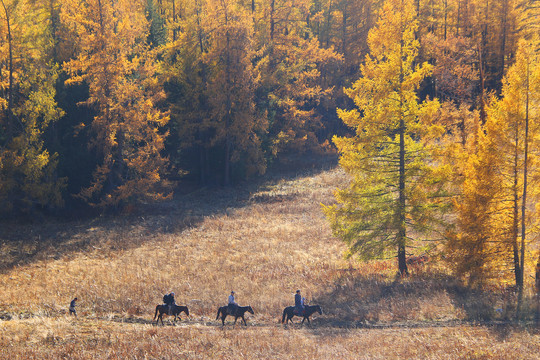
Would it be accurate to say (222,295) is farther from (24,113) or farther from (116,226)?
(24,113)

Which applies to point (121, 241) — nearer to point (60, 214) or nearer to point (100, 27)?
point (60, 214)

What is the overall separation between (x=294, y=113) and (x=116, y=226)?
78.2 feet

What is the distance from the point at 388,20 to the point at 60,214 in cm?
2916

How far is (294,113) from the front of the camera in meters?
46.2

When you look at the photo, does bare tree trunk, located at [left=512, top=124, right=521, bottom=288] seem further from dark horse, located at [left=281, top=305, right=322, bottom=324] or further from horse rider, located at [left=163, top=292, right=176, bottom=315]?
horse rider, located at [left=163, top=292, right=176, bottom=315]

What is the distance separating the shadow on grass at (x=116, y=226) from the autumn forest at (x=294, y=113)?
162 cm

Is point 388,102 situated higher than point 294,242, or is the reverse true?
point 388,102

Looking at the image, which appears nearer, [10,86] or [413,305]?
[413,305]

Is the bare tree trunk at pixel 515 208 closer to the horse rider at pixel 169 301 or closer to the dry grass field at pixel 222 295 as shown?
the dry grass field at pixel 222 295

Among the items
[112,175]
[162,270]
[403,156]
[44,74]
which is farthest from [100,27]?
[403,156]

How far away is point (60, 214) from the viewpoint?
111 feet

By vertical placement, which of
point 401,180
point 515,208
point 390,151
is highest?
point 390,151

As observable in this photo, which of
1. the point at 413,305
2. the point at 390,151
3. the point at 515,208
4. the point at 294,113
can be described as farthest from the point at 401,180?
the point at 294,113

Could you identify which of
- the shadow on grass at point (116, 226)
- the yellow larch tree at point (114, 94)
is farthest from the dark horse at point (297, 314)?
the yellow larch tree at point (114, 94)
